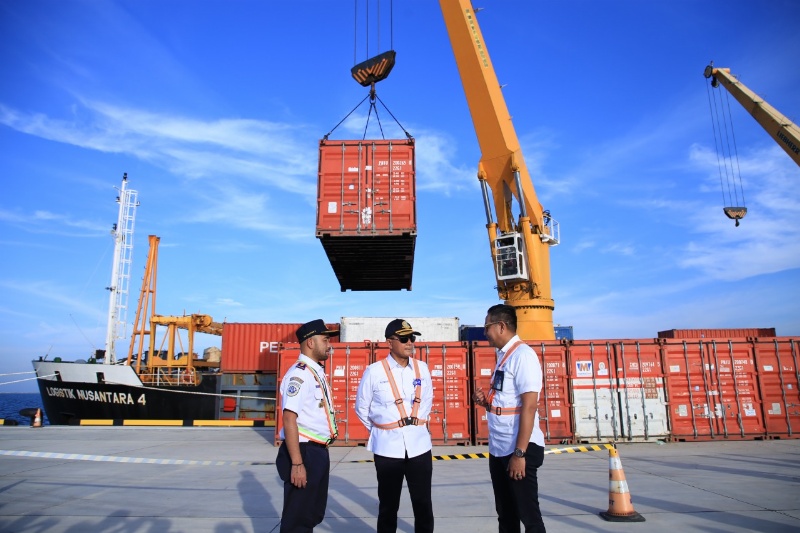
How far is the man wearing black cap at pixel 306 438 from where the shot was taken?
329 centimetres

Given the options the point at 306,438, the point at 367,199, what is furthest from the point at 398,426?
the point at 367,199

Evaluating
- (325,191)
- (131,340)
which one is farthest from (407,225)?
(131,340)

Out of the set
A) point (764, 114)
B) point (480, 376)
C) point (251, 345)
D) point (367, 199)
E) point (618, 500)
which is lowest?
point (618, 500)

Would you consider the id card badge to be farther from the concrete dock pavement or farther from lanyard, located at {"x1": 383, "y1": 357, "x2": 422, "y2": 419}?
the concrete dock pavement

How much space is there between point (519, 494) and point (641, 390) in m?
10.3

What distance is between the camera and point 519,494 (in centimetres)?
348

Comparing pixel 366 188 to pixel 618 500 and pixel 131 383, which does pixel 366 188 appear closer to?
pixel 618 500

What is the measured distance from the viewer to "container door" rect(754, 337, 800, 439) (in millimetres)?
12070

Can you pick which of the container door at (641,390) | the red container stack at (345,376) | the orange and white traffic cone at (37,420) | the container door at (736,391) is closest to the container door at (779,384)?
the container door at (736,391)

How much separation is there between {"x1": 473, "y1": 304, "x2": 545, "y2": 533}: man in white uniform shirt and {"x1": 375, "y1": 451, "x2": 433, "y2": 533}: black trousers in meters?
0.53

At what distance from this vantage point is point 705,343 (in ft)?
41.0

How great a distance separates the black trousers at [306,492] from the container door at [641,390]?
35.7ft

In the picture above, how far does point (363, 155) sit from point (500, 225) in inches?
218

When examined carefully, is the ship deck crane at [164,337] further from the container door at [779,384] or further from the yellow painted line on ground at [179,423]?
the container door at [779,384]
